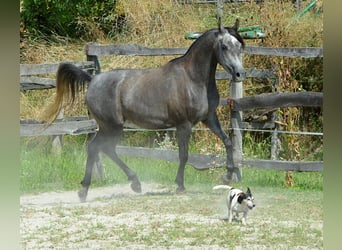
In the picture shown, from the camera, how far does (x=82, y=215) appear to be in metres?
3.53

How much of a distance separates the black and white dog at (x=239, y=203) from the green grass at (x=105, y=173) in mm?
325

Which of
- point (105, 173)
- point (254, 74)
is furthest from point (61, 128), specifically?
point (254, 74)

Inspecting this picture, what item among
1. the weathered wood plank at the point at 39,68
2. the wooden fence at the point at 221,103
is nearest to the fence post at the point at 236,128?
the wooden fence at the point at 221,103

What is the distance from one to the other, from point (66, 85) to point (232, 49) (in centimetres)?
105

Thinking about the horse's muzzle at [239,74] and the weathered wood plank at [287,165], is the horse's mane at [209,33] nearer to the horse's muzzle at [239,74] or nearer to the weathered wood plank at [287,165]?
the horse's muzzle at [239,74]

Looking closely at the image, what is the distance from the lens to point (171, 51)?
381 centimetres

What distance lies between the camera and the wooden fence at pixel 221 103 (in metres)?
3.77

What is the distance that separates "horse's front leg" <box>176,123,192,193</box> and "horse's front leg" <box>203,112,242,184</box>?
0.13 m

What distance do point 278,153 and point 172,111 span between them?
805mm

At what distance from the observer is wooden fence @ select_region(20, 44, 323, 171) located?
148 inches

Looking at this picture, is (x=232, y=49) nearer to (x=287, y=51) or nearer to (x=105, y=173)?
(x=287, y=51)

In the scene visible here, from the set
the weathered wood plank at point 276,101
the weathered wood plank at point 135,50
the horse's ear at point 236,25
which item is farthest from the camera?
the weathered wood plank at point 135,50

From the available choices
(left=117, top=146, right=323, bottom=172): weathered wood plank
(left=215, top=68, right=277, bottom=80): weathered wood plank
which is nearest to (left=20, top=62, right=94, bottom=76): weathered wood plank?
(left=117, top=146, right=323, bottom=172): weathered wood plank

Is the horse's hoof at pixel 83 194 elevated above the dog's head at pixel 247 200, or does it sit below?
below
